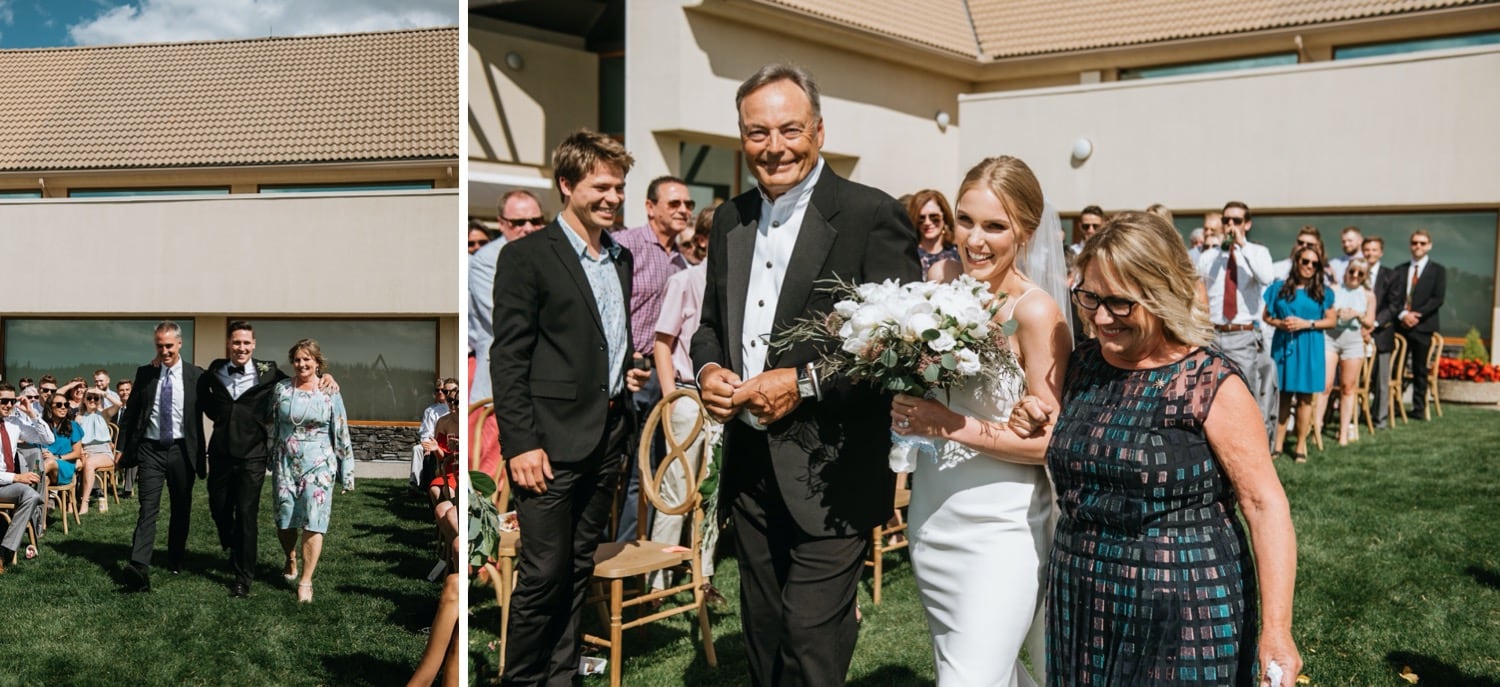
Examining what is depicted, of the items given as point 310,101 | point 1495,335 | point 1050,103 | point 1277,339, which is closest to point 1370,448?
point 1277,339

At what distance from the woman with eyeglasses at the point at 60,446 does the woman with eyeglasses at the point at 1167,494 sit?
287 centimetres

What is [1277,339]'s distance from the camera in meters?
12.0

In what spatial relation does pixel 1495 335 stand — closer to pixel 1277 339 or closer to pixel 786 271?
pixel 1277 339

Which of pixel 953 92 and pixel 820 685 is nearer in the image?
pixel 820 685

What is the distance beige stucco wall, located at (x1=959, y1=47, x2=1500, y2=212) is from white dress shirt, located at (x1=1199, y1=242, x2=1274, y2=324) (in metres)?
8.30

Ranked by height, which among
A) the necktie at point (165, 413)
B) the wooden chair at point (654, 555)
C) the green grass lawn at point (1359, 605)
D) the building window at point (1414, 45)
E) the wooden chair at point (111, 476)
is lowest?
the green grass lawn at point (1359, 605)

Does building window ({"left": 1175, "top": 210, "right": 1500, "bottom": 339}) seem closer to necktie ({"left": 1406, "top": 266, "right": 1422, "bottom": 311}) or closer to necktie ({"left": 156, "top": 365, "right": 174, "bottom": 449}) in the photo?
necktie ({"left": 1406, "top": 266, "right": 1422, "bottom": 311})

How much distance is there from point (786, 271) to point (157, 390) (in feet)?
6.22

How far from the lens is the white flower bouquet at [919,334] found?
316cm

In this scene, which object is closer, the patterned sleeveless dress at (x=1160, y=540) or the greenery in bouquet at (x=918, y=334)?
the patterned sleeveless dress at (x=1160, y=540)

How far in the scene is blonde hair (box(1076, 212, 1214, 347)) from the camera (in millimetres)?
2990

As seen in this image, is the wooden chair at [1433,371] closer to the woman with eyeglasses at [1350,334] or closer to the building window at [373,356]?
the woman with eyeglasses at [1350,334]

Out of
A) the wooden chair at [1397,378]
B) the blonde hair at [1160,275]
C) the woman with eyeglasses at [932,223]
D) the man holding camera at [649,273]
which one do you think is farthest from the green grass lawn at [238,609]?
the wooden chair at [1397,378]

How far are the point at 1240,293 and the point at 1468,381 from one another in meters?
7.24
